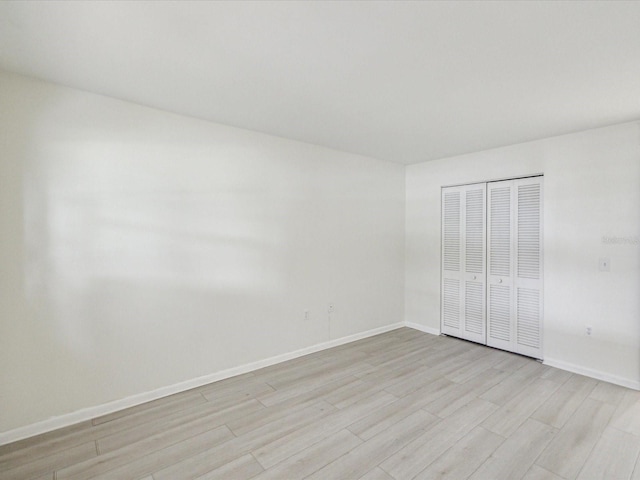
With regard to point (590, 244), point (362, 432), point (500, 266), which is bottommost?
point (362, 432)

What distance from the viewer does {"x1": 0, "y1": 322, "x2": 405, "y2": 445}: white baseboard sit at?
2.26 metres

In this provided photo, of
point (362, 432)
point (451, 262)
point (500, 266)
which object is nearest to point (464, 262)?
point (451, 262)

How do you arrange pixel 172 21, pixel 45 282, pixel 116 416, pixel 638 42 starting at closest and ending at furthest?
pixel 172 21
pixel 638 42
pixel 45 282
pixel 116 416

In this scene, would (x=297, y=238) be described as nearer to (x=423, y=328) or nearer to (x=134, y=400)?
(x=134, y=400)

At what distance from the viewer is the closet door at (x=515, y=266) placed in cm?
370

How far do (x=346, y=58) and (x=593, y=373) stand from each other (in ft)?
12.6

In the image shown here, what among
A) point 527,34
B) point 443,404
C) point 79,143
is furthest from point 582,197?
point 79,143

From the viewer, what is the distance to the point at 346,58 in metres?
2.00

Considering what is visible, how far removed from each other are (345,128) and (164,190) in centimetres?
188

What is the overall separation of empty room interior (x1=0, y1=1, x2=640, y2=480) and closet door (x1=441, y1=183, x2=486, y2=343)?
4 cm

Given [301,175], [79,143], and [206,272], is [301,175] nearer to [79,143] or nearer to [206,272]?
[206,272]

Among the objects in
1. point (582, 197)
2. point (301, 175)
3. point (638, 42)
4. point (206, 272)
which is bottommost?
point (206, 272)

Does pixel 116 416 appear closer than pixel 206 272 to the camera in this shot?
Yes

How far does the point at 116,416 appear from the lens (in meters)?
→ 2.52
